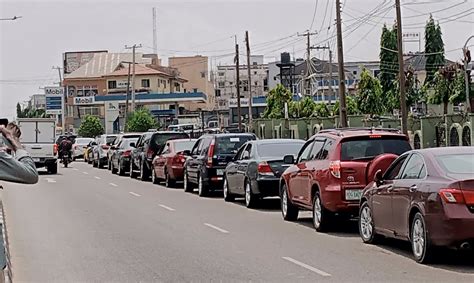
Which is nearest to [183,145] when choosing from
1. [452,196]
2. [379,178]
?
[379,178]

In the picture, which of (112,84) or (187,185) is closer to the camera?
(187,185)

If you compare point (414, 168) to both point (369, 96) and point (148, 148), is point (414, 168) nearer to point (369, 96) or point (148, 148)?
point (148, 148)

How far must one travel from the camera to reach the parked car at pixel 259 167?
19.9 m

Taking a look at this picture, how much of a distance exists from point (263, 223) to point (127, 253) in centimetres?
455

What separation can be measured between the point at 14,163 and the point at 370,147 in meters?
9.98

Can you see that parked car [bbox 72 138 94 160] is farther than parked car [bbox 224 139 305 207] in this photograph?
Yes

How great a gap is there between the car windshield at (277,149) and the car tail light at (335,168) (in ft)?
17.6

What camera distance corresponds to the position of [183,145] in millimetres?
29578

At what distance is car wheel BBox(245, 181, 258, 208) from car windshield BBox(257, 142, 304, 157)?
0.80m

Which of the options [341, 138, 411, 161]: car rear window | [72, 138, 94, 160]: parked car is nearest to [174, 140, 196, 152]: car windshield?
[341, 138, 411, 161]: car rear window

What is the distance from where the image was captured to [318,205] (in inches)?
618

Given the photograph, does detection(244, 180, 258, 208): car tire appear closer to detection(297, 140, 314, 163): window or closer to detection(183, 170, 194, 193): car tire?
detection(297, 140, 314, 163): window

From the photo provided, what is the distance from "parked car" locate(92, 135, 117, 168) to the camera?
1900 inches

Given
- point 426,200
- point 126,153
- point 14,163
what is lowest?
point 426,200
